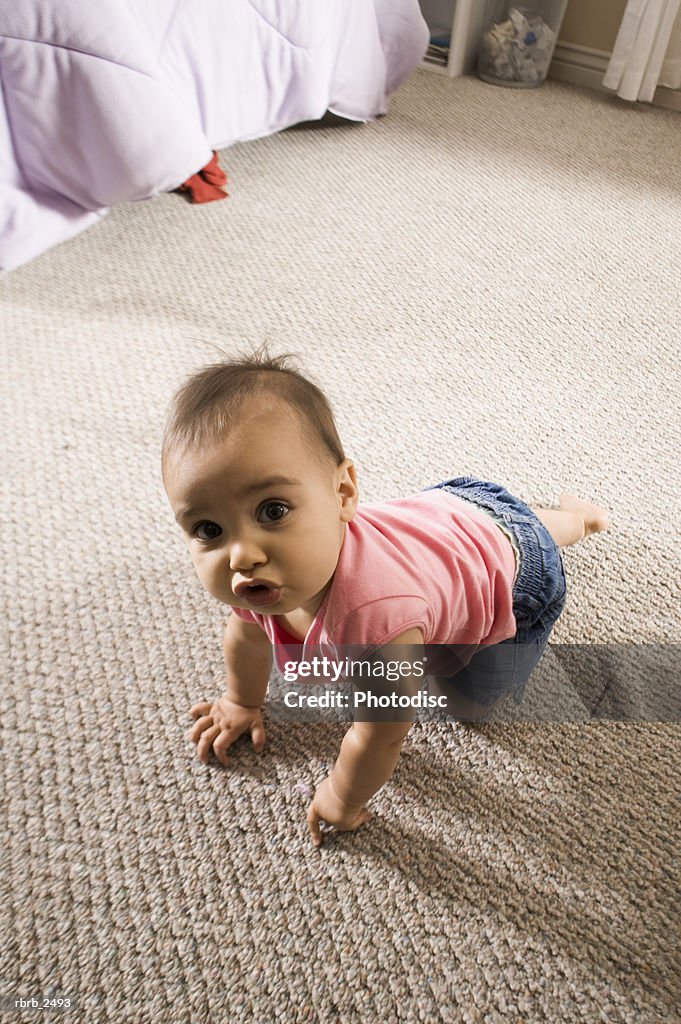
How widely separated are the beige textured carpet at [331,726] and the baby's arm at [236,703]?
22 mm

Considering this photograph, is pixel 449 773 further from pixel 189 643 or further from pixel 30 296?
pixel 30 296

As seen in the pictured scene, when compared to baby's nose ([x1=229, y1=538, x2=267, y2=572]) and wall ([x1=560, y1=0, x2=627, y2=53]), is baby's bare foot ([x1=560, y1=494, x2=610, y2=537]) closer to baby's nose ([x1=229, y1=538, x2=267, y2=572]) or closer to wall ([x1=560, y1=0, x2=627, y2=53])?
baby's nose ([x1=229, y1=538, x2=267, y2=572])

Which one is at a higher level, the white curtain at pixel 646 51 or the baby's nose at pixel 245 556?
the white curtain at pixel 646 51

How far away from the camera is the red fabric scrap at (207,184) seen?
163 centimetres

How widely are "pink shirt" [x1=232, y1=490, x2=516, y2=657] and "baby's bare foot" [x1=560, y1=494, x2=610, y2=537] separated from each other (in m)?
0.26

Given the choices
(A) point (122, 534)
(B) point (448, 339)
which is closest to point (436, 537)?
(A) point (122, 534)

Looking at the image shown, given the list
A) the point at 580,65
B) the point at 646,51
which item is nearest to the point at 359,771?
the point at 646,51

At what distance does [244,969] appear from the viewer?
66cm

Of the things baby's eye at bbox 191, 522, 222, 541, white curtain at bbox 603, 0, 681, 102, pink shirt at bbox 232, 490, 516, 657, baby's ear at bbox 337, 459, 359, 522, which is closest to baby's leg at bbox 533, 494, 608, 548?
pink shirt at bbox 232, 490, 516, 657

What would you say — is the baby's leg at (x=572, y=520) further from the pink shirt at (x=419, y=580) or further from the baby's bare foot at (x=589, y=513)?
the pink shirt at (x=419, y=580)

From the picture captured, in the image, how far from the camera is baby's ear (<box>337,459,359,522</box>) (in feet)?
2.04

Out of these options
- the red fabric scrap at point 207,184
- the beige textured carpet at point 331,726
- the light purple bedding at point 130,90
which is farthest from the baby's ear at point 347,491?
the red fabric scrap at point 207,184

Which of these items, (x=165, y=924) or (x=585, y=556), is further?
(x=585, y=556)

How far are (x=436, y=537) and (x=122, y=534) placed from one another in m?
0.46
